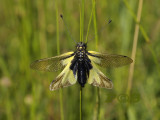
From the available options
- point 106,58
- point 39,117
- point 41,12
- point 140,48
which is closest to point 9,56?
point 41,12

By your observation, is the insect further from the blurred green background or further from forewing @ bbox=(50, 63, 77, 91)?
the blurred green background

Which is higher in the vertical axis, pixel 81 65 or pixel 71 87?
pixel 81 65

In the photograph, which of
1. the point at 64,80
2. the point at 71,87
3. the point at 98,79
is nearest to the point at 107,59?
the point at 98,79

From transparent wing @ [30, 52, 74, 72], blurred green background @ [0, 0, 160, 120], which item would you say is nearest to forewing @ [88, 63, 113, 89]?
transparent wing @ [30, 52, 74, 72]

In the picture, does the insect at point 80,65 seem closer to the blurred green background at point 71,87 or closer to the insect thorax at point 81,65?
the insect thorax at point 81,65

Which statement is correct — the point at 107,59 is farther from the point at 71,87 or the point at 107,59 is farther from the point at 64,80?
the point at 71,87

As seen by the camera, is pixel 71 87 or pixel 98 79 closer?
pixel 98 79

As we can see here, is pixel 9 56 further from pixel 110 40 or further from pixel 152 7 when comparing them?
pixel 152 7
